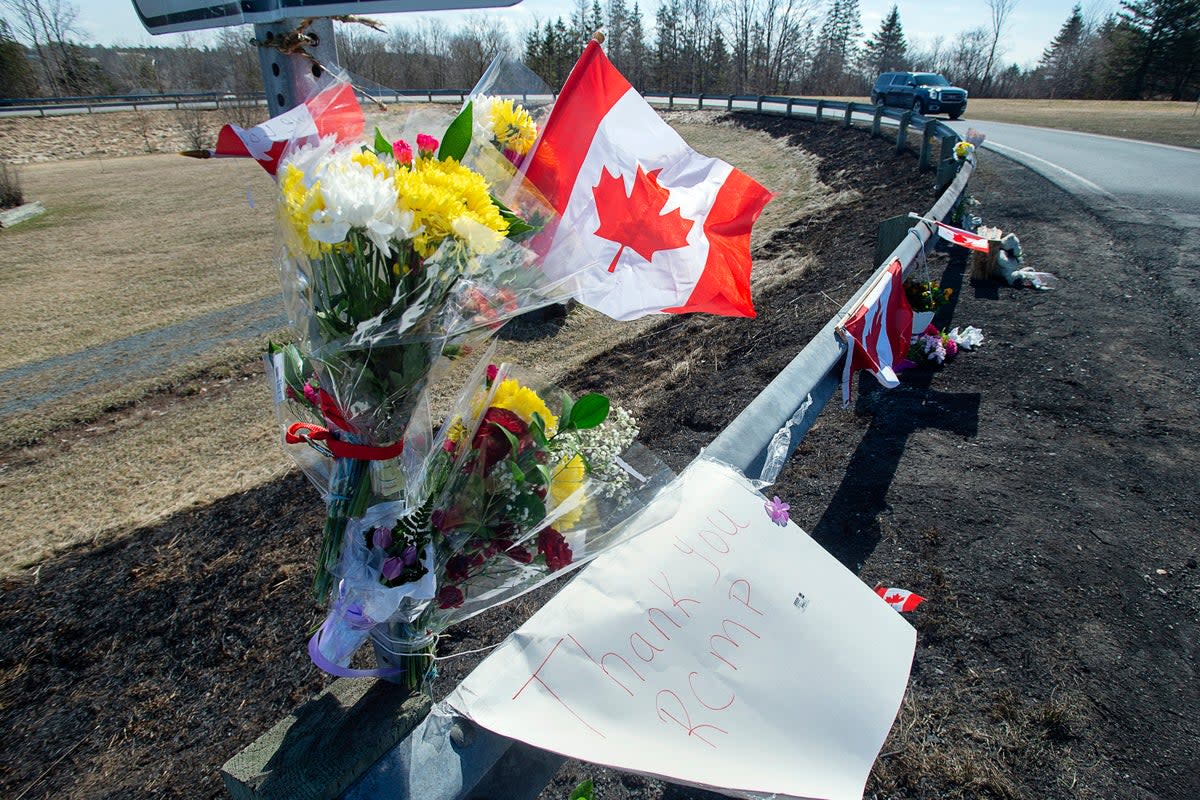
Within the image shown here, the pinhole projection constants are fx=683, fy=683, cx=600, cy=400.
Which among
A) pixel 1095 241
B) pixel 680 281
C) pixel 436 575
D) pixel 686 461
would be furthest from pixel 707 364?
pixel 1095 241

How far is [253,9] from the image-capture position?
1457 mm

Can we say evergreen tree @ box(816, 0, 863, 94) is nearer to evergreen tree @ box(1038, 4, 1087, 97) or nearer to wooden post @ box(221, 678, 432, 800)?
evergreen tree @ box(1038, 4, 1087, 97)

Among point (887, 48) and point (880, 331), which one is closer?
point (880, 331)

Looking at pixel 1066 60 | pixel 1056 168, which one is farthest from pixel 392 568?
pixel 1066 60

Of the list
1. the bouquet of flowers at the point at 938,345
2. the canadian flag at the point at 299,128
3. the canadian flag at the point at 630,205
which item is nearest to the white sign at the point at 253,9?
the canadian flag at the point at 299,128

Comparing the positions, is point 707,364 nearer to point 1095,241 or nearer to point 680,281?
point 680,281

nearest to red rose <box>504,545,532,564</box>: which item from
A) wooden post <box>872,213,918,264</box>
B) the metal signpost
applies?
the metal signpost

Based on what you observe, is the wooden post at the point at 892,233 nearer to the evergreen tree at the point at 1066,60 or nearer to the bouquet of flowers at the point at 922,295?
the bouquet of flowers at the point at 922,295

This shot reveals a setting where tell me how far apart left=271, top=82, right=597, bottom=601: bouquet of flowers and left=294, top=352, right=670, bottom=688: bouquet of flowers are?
0.28 ft

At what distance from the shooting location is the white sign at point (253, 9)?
1351 millimetres

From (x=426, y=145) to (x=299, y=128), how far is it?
0.86ft

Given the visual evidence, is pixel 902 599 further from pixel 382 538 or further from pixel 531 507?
pixel 382 538

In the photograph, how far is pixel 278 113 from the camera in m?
1.65

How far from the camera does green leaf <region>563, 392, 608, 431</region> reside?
169 centimetres
